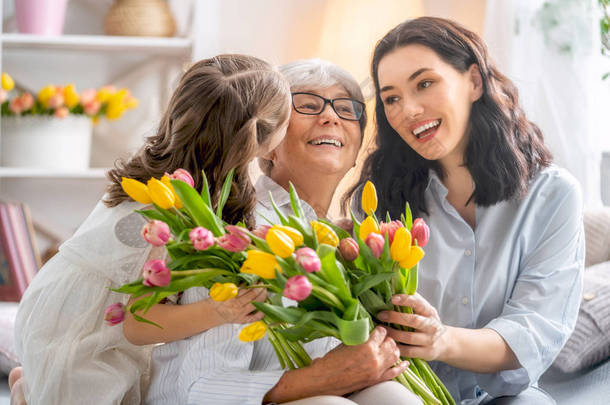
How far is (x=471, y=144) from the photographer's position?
1.39m

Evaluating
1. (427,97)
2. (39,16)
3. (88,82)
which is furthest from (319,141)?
(88,82)

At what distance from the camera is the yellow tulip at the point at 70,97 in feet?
7.73

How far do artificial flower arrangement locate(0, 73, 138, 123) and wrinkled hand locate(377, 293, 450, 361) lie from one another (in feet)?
5.22

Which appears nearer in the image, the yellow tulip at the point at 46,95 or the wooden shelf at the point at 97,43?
the yellow tulip at the point at 46,95

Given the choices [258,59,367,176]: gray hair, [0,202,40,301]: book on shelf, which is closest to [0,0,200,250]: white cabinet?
[0,202,40,301]: book on shelf

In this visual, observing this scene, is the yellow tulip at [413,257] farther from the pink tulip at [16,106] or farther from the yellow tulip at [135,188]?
the pink tulip at [16,106]

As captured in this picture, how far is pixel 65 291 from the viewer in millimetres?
1187

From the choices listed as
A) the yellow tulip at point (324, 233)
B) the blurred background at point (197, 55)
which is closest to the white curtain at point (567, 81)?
the blurred background at point (197, 55)

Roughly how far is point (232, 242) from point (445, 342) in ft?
1.45

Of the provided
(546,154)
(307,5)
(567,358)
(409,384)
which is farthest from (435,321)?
(307,5)

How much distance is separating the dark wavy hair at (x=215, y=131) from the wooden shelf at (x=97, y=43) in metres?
1.36

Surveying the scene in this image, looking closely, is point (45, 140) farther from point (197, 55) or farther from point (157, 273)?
point (157, 273)

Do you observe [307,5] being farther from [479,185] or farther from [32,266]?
[479,185]

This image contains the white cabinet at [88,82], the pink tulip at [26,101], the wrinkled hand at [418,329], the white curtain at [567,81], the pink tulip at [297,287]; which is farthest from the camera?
the white cabinet at [88,82]
